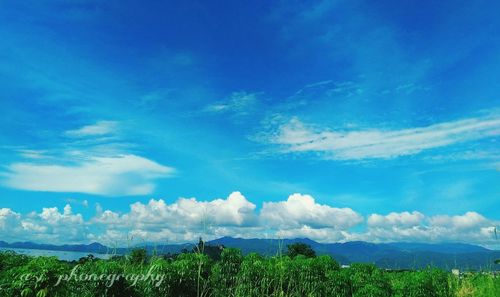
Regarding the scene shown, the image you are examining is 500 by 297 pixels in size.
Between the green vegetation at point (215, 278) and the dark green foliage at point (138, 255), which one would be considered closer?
the green vegetation at point (215, 278)

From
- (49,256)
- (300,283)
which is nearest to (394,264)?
(300,283)

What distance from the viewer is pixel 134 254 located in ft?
51.8

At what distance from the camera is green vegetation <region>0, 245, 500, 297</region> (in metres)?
10.1

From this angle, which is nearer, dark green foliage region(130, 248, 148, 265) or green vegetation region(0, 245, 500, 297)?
green vegetation region(0, 245, 500, 297)

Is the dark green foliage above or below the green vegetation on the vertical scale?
above

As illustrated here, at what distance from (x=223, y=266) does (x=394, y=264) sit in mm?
8783

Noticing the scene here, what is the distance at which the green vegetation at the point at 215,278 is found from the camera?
10.1 meters

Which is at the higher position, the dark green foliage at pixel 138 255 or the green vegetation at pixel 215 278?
the dark green foliage at pixel 138 255

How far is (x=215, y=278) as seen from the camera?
1595 cm

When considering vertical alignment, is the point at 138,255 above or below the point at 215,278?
above

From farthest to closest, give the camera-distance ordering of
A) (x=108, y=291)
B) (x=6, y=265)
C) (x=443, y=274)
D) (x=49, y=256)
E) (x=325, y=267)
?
(x=325, y=267) → (x=443, y=274) → (x=6, y=265) → (x=108, y=291) → (x=49, y=256)

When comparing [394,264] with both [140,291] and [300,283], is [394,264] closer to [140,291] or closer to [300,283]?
[300,283]

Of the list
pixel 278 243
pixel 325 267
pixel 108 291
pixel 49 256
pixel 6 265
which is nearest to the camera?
pixel 49 256

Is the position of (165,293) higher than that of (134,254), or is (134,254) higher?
(134,254)
